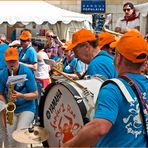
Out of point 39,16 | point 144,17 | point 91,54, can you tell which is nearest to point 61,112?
point 91,54

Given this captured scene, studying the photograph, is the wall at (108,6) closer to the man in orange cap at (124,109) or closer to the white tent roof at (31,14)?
the white tent roof at (31,14)

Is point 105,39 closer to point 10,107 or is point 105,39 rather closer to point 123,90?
point 10,107

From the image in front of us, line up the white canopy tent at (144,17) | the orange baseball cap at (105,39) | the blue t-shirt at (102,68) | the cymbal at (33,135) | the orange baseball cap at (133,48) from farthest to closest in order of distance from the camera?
the white canopy tent at (144,17), the orange baseball cap at (105,39), the blue t-shirt at (102,68), the cymbal at (33,135), the orange baseball cap at (133,48)

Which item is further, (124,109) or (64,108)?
(64,108)

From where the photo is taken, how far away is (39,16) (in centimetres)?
1148

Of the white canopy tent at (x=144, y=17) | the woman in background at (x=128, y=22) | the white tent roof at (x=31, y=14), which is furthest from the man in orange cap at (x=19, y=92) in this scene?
the white tent roof at (x=31, y=14)

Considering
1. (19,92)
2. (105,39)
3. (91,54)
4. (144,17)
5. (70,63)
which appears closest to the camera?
(91,54)

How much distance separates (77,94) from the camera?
2.49m

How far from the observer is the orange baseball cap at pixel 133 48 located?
189cm

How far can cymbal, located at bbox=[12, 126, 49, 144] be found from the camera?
291cm

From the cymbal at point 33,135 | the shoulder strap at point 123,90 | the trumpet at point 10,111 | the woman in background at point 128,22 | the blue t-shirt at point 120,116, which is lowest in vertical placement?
the trumpet at point 10,111

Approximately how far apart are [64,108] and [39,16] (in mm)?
8997

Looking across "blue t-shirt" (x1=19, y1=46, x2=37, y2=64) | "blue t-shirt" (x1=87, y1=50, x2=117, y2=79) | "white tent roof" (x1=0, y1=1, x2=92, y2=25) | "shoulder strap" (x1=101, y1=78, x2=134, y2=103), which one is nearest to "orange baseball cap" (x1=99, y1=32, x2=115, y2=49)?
"blue t-shirt" (x1=87, y1=50, x2=117, y2=79)

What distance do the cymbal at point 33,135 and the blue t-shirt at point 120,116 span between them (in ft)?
3.53
